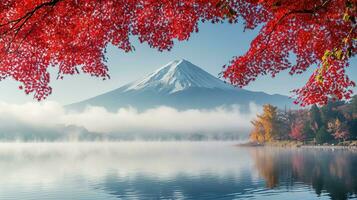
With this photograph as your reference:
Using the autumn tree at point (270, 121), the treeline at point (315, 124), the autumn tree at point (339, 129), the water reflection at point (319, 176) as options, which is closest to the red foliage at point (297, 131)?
the treeline at point (315, 124)

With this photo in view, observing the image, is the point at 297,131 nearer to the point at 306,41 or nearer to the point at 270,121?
the point at 270,121

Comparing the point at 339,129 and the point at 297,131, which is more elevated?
the point at 297,131

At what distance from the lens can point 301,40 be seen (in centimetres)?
1385

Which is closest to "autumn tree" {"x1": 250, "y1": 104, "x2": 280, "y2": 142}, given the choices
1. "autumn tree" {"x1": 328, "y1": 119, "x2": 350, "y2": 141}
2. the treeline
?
the treeline

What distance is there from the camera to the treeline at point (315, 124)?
8281 cm

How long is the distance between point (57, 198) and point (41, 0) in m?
29.6

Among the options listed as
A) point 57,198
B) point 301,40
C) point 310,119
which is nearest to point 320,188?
point 57,198

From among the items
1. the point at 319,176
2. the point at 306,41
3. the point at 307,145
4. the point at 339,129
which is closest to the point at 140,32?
the point at 306,41

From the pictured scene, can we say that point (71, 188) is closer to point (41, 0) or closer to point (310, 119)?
point (41, 0)

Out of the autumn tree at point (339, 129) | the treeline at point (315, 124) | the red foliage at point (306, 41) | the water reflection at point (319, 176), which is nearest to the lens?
the red foliage at point (306, 41)

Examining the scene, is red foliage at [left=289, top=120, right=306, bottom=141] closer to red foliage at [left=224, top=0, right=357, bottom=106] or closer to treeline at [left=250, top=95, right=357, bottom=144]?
treeline at [left=250, top=95, right=357, bottom=144]

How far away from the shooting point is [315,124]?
88125 millimetres

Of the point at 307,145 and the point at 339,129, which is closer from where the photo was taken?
the point at 339,129

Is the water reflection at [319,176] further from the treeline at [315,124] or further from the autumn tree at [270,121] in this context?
the autumn tree at [270,121]
